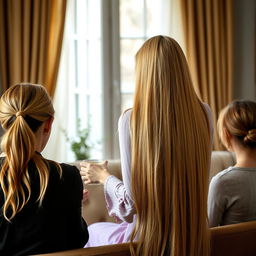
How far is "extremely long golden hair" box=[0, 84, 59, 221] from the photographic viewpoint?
1514mm

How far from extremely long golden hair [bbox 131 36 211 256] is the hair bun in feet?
1.10

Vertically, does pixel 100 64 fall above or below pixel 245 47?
below

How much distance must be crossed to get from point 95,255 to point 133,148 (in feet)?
1.39

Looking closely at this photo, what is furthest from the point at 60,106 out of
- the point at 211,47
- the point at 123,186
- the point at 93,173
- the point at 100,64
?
the point at 123,186

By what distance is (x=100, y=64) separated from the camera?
11.9 feet

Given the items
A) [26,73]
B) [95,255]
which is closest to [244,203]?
[95,255]

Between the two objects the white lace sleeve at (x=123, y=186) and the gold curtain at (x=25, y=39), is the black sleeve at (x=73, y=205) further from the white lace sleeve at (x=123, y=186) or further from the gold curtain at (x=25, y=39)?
the gold curtain at (x=25, y=39)

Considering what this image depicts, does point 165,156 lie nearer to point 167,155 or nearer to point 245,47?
point 167,155

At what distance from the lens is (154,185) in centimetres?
168

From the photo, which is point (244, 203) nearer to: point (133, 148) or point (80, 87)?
point (133, 148)

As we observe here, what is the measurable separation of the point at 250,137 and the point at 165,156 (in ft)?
1.72

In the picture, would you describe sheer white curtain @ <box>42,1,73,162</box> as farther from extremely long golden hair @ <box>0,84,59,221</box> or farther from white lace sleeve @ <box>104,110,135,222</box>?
extremely long golden hair @ <box>0,84,59,221</box>

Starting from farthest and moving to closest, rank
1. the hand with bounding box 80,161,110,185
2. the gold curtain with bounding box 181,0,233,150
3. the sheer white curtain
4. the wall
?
1. the wall
2. the gold curtain with bounding box 181,0,233,150
3. the sheer white curtain
4. the hand with bounding box 80,161,110,185

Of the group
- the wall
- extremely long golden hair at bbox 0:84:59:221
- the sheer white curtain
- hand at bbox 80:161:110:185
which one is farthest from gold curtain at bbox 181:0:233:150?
extremely long golden hair at bbox 0:84:59:221
